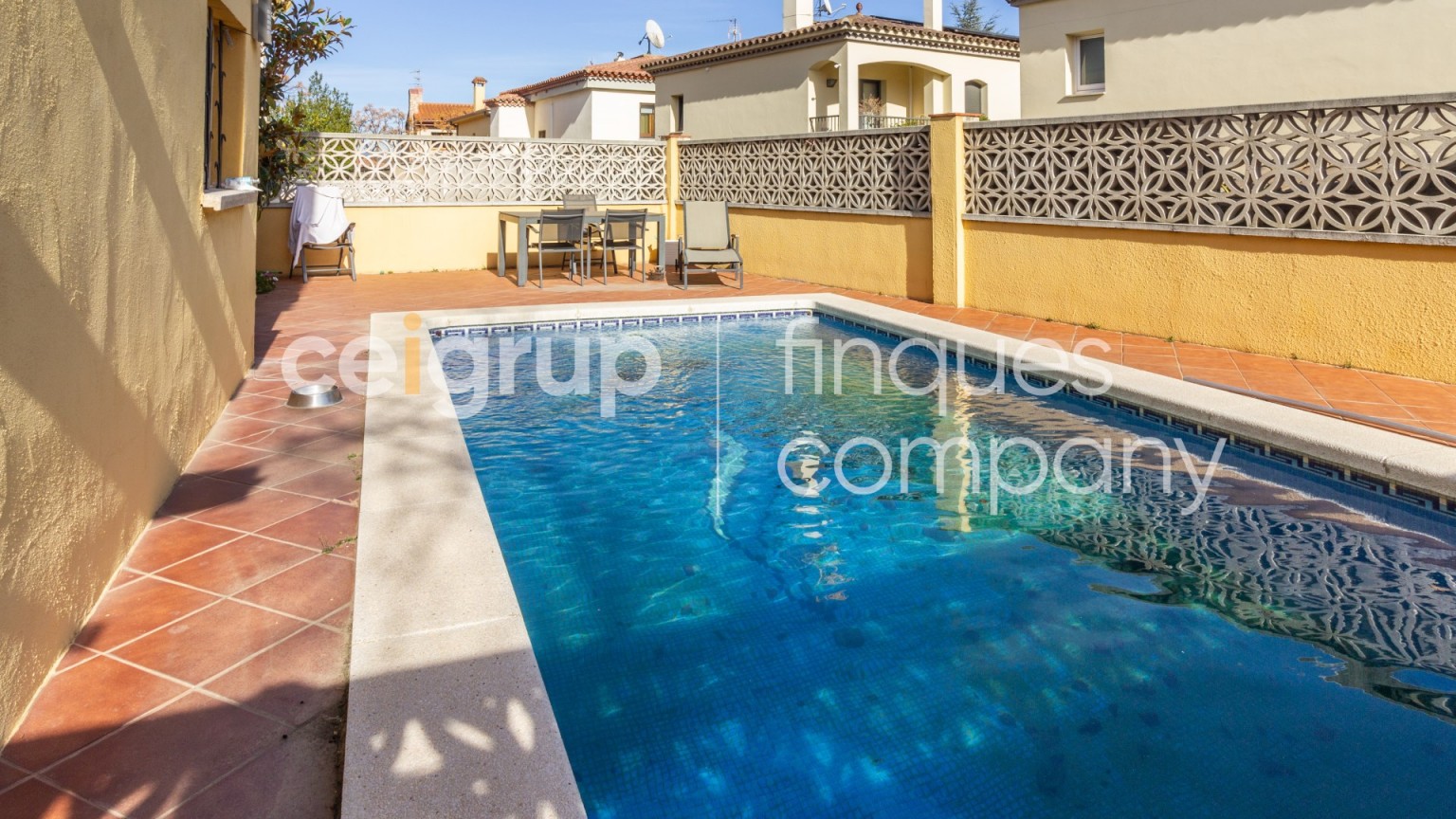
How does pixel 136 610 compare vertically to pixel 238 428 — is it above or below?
below

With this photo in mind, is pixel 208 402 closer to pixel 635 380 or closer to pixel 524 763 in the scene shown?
pixel 635 380

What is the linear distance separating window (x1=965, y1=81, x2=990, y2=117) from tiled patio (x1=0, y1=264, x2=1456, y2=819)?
22.6 metres

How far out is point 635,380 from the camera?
7.21 metres

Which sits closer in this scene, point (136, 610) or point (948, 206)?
point (136, 610)

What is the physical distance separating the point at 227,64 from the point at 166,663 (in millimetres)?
5496

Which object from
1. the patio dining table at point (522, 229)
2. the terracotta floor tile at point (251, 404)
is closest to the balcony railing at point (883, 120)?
the patio dining table at point (522, 229)

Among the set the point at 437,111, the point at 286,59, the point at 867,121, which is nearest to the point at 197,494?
the point at 286,59

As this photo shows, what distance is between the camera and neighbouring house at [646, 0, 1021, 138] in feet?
75.9

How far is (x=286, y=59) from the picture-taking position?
11391 millimetres

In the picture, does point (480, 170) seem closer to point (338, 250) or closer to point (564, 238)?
point (338, 250)

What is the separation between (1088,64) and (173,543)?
16272 mm

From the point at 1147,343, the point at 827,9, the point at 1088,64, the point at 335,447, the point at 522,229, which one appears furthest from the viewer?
the point at 827,9

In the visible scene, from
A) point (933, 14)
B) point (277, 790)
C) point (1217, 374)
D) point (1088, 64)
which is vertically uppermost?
point (933, 14)

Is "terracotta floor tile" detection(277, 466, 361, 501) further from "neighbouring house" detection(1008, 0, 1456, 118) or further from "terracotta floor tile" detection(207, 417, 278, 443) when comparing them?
"neighbouring house" detection(1008, 0, 1456, 118)
